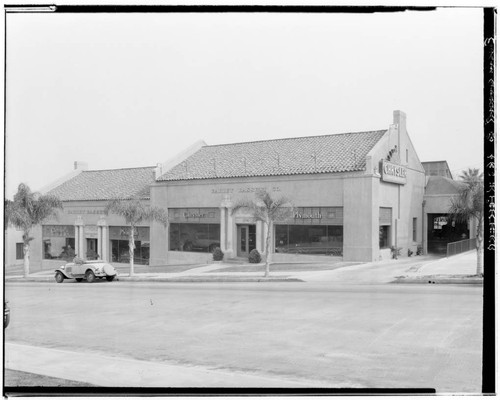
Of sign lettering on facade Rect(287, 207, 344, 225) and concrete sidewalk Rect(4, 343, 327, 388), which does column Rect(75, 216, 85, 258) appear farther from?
sign lettering on facade Rect(287, 207, 344, 225)

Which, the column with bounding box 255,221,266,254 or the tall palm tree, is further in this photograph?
the column with bounding box 255,221,266,254

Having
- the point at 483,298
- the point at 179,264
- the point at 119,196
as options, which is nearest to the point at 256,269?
the point at 179,264

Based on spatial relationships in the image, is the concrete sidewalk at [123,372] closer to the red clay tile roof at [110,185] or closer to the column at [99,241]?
the column at [99,241]

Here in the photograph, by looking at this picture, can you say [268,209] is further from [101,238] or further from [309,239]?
[101,238]

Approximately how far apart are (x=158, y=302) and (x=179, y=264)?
70cm

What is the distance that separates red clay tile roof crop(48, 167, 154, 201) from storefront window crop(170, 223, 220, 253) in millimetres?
744

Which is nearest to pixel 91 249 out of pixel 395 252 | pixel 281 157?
pixel 281 157

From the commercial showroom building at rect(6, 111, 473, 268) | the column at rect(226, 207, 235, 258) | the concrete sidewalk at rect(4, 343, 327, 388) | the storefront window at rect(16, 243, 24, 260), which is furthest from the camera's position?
the column at rect(226, 207, 235, 258)

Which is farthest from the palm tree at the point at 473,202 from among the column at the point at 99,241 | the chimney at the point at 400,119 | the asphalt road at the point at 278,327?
the column at the point at 99,241

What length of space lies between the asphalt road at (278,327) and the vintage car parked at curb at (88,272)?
0.42 ft

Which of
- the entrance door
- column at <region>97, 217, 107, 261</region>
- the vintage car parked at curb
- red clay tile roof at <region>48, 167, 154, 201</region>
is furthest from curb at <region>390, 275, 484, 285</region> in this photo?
the entrance door

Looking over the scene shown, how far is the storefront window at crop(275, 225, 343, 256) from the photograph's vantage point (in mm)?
7715

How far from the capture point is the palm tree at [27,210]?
7.69 metres

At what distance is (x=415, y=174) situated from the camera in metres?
7.81
